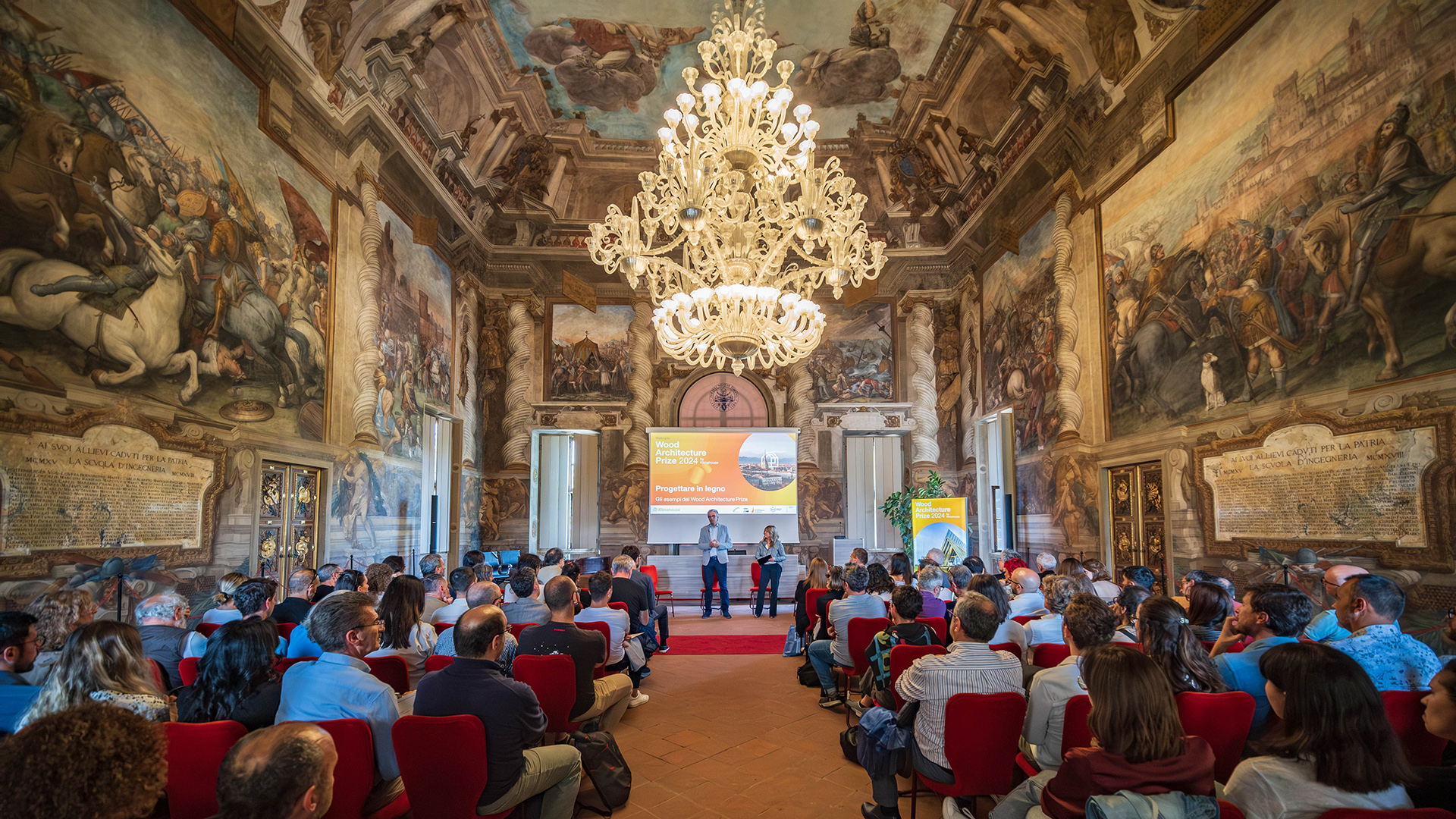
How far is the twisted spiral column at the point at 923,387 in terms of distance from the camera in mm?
15344

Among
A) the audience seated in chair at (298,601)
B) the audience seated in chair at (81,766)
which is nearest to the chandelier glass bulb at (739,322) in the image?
the audience seated in chair at (298,601)

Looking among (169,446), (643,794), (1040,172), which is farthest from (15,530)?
(1040,172)

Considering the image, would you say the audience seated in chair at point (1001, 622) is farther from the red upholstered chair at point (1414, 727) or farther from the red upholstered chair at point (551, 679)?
the red upholstered chair at point (551, 679)

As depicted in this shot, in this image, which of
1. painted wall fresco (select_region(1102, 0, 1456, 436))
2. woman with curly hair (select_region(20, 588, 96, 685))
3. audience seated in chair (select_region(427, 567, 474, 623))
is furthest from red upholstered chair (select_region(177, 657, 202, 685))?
painted wall fresco (select_region(1102, 0, 1456, 436))

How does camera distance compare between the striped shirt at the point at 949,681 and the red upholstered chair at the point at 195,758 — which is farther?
the striped shirt at the point at 949,681

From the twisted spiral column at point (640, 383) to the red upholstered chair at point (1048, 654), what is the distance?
36.9 feet

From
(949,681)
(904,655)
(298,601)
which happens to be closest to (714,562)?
(298,601)

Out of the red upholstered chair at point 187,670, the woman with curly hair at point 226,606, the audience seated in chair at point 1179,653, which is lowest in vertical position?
the red upholstered chair at point 187,670

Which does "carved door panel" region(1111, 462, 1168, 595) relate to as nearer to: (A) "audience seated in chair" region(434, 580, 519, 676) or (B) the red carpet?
(B) the red carpet

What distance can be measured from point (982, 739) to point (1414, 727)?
1.55m

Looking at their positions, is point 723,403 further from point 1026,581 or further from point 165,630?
point 165,630

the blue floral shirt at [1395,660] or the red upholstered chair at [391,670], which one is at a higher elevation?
the blue floral shirt at [1395,660]

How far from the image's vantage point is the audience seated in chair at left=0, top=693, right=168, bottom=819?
133 centimetres

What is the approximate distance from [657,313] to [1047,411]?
20.8ft
